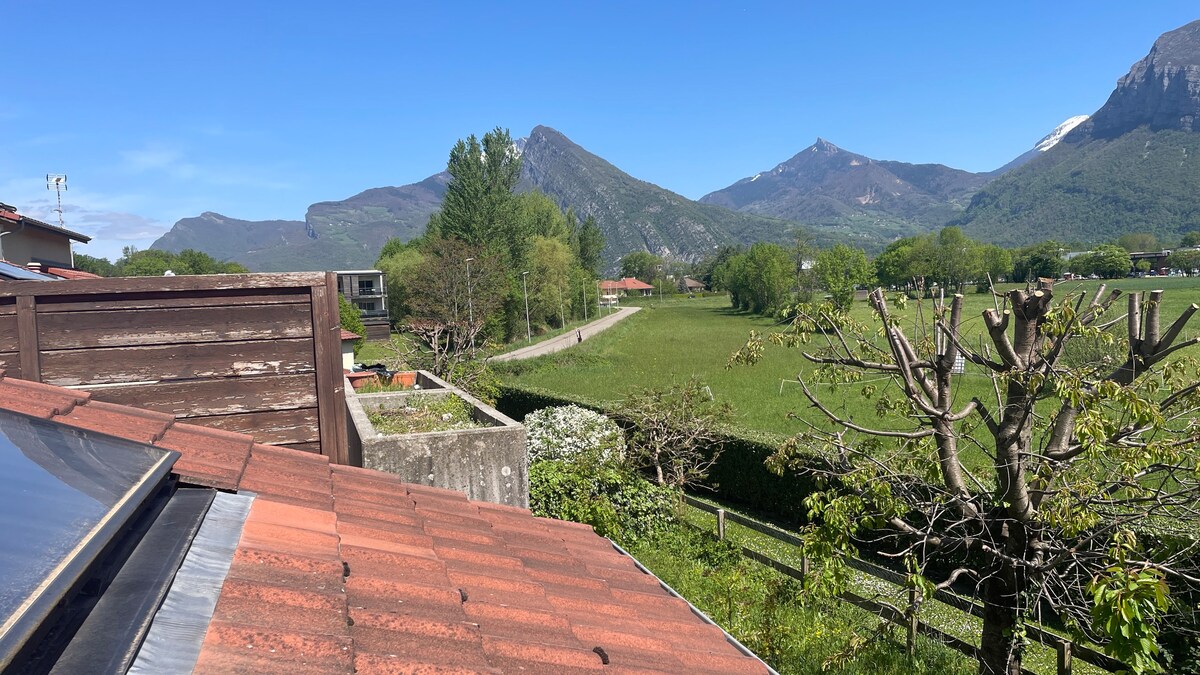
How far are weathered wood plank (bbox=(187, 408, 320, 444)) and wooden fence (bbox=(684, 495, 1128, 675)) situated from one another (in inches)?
155

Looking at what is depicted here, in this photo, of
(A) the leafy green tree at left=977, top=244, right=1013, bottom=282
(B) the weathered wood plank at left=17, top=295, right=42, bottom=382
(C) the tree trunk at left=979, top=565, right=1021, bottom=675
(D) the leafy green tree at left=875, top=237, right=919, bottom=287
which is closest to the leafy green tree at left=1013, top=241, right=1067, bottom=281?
(A) the leafy green tree at left=977, top=244, right=1013, bottom=282

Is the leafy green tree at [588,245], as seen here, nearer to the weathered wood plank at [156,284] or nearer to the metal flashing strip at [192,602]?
the weathered wood plank at [156,284]

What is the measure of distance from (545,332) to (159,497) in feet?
210

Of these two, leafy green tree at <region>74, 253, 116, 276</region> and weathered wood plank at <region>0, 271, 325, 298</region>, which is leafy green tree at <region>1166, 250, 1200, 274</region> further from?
leafy green tree at <region>74, 253, 116, 276</region>

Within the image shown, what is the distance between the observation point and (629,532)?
36.8ft

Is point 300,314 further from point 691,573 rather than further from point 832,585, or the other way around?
point 691,573

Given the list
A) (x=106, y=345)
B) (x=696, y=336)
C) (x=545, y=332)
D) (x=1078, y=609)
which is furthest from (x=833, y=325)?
(x=545, y=332)

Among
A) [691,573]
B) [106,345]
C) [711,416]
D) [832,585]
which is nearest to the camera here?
[106,345]

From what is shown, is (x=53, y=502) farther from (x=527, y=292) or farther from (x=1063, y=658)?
(x=527, y=292)

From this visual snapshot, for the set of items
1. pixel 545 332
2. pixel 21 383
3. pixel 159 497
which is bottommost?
pixel 545 332

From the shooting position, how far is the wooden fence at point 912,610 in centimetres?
604

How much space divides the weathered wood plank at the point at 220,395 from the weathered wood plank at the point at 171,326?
0.23m

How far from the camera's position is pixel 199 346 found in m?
3.72

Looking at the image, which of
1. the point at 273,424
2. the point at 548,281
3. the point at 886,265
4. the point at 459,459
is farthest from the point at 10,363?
the point at 886,265
